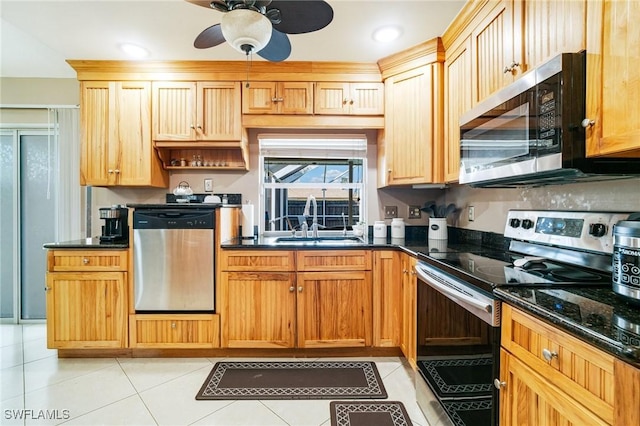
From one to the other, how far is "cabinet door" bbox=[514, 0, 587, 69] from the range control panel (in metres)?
0.68

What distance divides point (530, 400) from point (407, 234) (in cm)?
207

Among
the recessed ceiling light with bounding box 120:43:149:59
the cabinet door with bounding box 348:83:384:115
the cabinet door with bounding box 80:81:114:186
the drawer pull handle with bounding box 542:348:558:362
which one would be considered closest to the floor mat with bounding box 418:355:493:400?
the drawer pull handle with bounding box 542:348:558:362

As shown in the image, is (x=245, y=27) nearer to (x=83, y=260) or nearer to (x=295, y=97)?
(x=295, y=97)

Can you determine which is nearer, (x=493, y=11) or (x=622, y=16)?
(x=622, y=16)

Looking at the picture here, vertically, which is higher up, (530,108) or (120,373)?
(530,108)

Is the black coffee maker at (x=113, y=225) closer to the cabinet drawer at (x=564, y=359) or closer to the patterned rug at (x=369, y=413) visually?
the patterned rug at (x=369, y=413)

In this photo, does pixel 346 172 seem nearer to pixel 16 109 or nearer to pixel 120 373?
pixel 120 373

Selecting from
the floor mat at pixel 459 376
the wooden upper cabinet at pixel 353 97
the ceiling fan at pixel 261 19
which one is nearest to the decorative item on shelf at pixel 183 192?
the wooden upper cabinet at pixel 353 97

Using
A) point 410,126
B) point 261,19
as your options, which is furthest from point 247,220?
point 261,19

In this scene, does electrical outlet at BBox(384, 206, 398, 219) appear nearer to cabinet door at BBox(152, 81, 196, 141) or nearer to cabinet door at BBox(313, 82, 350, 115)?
cabinet door at BBox(313, 82, 350, 115)

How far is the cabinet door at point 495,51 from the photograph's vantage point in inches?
60.5

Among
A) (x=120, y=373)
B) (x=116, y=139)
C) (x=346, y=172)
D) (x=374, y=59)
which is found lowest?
(x=120, y=373)

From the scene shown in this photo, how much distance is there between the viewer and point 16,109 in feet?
10.2

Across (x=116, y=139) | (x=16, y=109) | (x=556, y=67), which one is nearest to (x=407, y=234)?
(x=556, y=67)
